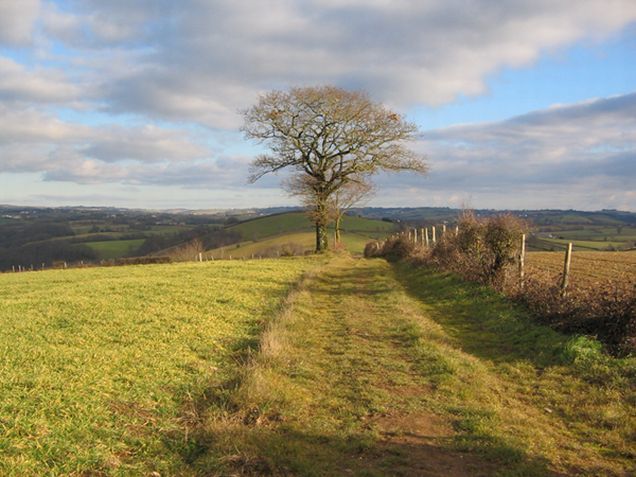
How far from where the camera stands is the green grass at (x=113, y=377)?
5250 mm

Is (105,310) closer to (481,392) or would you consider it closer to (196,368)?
(196,368)

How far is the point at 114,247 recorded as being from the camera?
3265 inches

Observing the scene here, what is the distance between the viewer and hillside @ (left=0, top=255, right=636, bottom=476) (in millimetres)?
5395

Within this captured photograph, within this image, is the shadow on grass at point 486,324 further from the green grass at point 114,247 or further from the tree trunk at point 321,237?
the green grass at point 114,247

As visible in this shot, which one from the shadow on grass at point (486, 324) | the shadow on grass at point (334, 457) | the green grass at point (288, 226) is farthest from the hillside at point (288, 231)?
the shadow on grass at point (334, 457)

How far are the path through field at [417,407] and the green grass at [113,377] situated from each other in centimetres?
65

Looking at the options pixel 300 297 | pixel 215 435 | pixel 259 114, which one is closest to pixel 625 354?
pixel 215 435

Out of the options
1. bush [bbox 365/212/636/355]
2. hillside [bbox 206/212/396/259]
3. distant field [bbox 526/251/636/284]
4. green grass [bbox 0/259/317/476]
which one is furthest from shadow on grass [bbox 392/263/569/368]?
hillside [bbox 206/212/396/259]

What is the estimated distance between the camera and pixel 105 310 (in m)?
13.0

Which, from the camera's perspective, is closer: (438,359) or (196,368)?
(196,368)

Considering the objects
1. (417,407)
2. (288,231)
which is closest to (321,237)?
(417,407)

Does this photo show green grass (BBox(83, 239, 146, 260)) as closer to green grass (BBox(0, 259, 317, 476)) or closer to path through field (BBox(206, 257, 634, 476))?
green grass (BBox(0, 259, 317, 476))

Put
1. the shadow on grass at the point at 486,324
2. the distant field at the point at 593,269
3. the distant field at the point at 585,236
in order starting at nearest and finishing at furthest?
the shadow on grass at the point at 486,324 → the distant field at the point at 593,269 → the distant field at the point at 585,236

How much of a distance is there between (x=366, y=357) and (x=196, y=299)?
7471 mm
